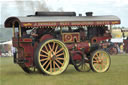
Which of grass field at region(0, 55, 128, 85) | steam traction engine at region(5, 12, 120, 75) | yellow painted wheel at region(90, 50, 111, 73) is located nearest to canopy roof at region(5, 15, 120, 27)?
steam traction engine at region(5, 12, 120, 75)

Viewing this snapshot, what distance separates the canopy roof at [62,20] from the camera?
11656mm

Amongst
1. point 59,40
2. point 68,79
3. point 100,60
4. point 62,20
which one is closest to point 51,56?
point 59,40

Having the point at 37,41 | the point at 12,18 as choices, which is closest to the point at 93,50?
the point at 37,41

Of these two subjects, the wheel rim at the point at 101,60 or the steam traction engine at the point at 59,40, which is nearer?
the steam traction engine at the point at 59,40

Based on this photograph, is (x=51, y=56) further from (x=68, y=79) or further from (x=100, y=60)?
(x=100, y=60)

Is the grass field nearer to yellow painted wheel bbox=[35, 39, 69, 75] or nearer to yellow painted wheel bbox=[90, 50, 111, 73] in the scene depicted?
yellow painted wheel bbox=[35, 39, 69, 75]

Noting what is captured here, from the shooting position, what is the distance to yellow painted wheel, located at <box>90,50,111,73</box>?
13.0 meters

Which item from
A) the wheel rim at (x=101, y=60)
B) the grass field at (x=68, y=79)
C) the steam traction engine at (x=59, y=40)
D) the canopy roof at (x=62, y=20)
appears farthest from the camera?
the wheel rim at (x=101, y=60)

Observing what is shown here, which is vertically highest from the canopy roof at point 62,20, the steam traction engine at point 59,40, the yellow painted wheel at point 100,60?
the canopy roof at point 62,20

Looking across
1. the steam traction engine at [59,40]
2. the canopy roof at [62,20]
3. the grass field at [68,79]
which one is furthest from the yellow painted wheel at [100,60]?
the canopy roof at [62,20]

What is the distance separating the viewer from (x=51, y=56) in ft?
39.5

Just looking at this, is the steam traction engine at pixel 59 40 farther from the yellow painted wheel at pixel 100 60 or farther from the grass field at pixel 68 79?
the grass field at pixel 68 79

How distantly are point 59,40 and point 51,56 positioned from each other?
62 centimetres

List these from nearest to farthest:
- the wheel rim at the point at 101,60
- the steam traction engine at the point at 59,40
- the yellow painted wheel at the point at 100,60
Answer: the steam traction engine at the point at 59,40 < the yellow painted wheel at the point at 100,60 < the wheel rim at the point at 101,60
